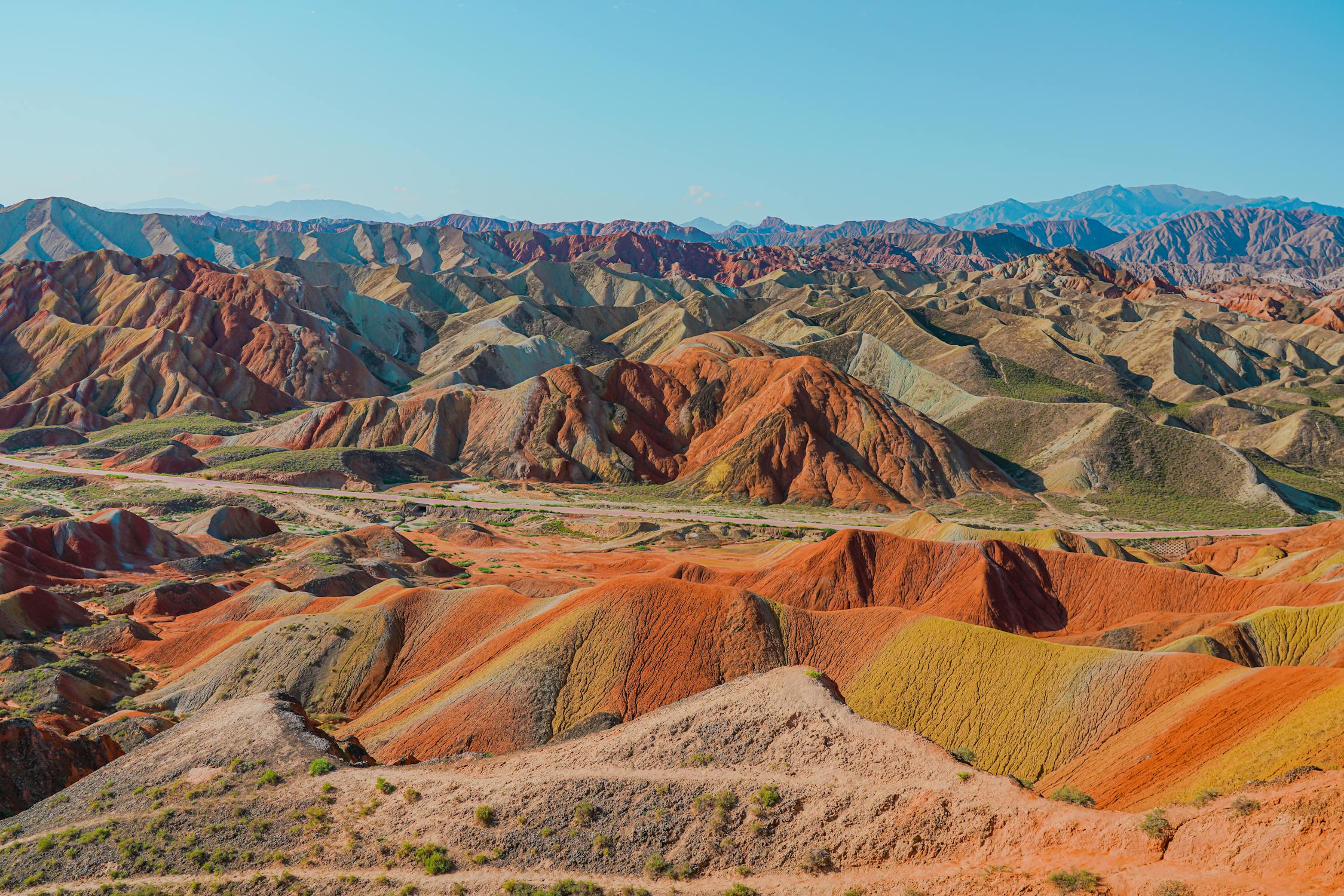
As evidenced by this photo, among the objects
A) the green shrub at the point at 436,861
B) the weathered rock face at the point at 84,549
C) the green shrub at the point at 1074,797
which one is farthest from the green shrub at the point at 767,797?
the weathered rock face at the point at 84,549

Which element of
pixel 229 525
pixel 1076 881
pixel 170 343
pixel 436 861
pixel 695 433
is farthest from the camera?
pixel 170 343

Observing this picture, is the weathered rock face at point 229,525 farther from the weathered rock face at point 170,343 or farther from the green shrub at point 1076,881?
the green shrub at point 1076,881

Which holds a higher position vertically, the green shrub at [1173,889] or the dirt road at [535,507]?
the green shrub at [1173,889]

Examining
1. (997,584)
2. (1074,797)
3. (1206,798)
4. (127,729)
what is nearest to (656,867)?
(1074,797)

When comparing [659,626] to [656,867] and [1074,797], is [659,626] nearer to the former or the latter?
[656,867]

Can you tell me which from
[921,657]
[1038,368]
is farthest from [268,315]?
[921,657]

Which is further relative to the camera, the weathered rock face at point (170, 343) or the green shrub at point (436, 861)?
the weathered rock face at point (170, 343)
